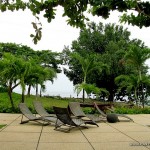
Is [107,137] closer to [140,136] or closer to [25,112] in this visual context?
[140,136]

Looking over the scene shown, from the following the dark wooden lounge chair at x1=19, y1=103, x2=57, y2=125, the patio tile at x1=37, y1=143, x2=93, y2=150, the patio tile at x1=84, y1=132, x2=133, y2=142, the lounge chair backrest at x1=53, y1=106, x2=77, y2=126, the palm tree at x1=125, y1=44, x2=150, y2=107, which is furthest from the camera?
the palm tree at x1=125, y1=44, x2=150, y2=107

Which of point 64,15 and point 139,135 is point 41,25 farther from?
point 139,135

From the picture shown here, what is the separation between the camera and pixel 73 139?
892cm

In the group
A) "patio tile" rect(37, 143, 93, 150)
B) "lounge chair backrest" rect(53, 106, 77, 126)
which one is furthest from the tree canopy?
"lounge chair backrest" rect(53, 106, 77, 126)

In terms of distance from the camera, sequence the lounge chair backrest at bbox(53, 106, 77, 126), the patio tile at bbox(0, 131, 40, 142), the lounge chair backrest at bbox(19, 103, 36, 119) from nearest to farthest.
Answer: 1. the patio tile at bbox(0, 131, 40, 142)
2. the lounge chair backrest at bbox(53, 106, 77, 126)
3. the lounge chair backrest at bbox(19, 103, 36, 119)

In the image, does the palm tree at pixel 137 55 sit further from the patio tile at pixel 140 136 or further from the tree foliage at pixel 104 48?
the tree foliage at pixel 104 48

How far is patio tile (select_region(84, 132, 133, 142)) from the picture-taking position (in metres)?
8.87

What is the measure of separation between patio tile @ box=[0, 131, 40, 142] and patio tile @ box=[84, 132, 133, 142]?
165 cm

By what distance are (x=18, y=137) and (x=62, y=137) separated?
51.9 inches

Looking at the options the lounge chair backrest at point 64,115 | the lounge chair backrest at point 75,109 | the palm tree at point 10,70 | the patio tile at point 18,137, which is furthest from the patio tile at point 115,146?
the palm tree at point 10,70

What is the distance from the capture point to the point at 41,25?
387 centimetres

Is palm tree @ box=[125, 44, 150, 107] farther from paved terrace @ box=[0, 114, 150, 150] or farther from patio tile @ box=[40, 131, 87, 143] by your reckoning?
patio tile @ box=[40, 131, 87, 143]

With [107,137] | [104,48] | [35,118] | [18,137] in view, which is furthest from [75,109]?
[104,48]

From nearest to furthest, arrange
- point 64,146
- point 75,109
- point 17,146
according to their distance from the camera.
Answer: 1. point 17,146
2. point 64,146
3. point 75,109
